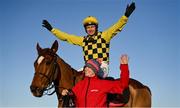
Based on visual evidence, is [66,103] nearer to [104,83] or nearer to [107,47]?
[104,83]

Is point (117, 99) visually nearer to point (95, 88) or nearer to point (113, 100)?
point (113, 100)

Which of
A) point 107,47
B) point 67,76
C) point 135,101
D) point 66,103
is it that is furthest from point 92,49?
point 66,103

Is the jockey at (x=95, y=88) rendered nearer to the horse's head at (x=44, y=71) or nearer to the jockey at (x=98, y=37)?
the horse's head at (x=44, y=71)

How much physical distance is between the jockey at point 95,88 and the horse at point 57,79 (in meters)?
1.03

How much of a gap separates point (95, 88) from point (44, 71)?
1.73 metres

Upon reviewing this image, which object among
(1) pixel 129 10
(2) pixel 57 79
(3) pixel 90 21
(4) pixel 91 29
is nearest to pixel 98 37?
(4) pixel 91 29

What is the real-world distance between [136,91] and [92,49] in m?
1.61

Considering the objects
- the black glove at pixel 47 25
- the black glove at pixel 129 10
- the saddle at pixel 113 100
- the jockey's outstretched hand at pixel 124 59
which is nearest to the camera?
the jockey's outstretched hand at pixel 124 59

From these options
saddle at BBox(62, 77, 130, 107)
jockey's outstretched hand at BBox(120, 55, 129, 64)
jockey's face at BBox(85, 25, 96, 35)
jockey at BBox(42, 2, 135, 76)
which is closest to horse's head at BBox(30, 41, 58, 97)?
saddle at BBox(62, 77, 130, 107)

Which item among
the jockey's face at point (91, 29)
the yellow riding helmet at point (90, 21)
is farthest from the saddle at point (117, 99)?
the yellow riding helmet at point (90, 21)

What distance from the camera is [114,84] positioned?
6957mm

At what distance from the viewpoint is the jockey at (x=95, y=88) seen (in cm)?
671

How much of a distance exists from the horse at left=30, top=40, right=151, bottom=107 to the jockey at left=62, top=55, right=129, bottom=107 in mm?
1029

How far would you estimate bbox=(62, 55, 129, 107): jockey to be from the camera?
6.71m
